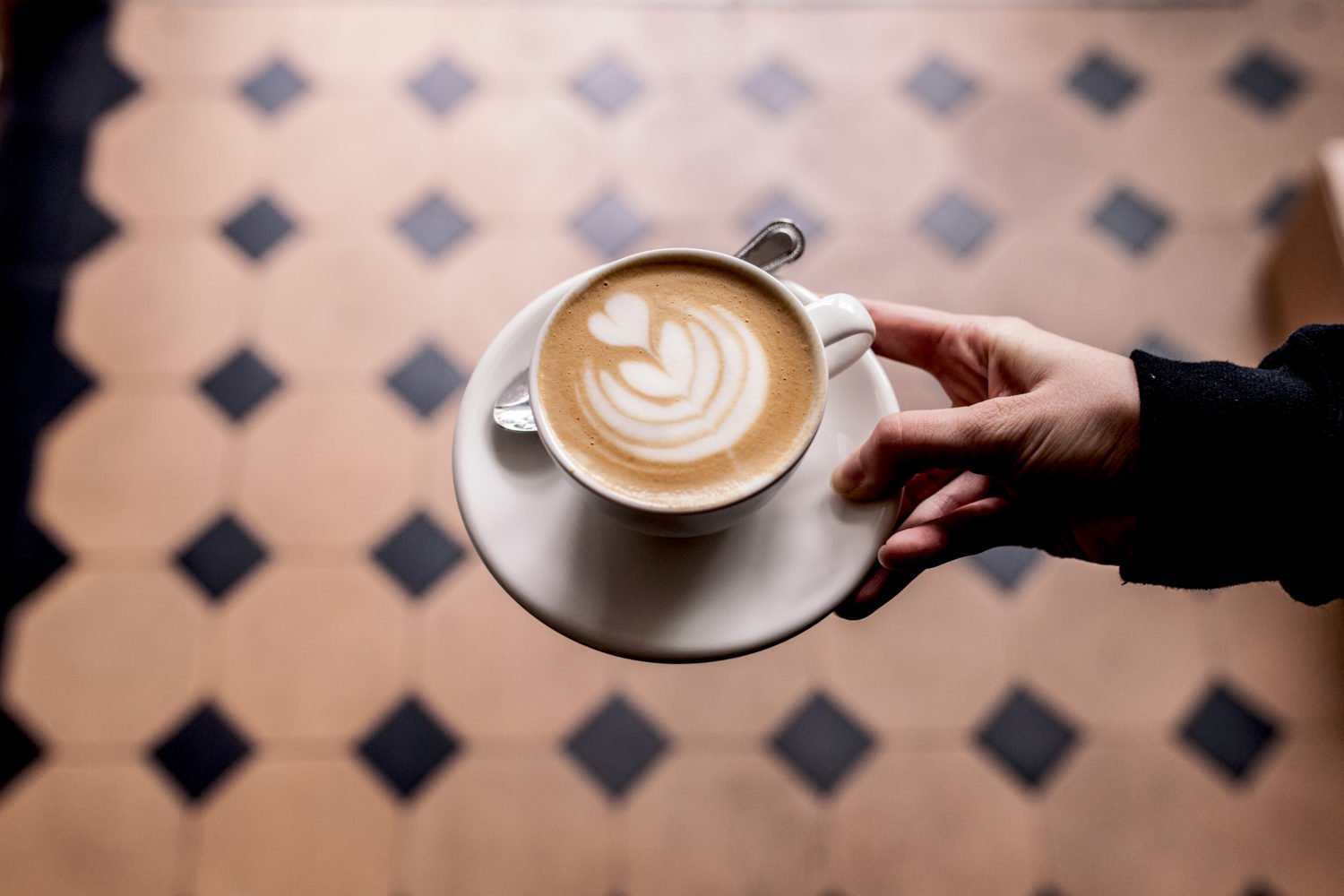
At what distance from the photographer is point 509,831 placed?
1618mm

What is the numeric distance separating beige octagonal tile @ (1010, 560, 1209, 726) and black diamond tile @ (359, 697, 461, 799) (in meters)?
0.99

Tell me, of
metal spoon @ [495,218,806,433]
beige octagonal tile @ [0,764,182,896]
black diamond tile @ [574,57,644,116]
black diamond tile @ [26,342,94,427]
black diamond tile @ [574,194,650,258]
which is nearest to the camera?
metal spoon @ [495,218,806,433]

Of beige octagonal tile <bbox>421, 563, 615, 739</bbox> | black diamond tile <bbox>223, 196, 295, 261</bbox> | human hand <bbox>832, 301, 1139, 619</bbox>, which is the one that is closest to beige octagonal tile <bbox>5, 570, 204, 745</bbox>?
beige octagonal tile <bbox>421, 563, 615, 739</bbox>

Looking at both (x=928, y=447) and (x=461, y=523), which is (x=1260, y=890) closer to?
(x=928, y=447)

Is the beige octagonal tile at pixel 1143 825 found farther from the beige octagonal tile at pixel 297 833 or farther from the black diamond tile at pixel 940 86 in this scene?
the black diamond tile at pixel 940 86

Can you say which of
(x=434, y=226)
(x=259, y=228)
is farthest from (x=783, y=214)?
(x=259, y=228)

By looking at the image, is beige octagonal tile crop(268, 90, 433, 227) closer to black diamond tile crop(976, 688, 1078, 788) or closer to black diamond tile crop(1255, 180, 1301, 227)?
black diamond tile crop(976, 688, 1078, 788)

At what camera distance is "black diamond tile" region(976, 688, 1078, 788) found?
1661mm

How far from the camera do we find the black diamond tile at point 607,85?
6.77 feet

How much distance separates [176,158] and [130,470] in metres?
0.67

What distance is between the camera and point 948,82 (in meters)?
2.10

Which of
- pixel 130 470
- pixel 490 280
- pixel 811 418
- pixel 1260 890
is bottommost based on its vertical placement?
pixel 1260 890

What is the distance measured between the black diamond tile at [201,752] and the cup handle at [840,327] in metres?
1.29

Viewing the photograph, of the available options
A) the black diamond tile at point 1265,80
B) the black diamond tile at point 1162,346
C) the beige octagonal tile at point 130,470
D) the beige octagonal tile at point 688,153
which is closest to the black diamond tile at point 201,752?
the beige octagonal tile at point 130,470
